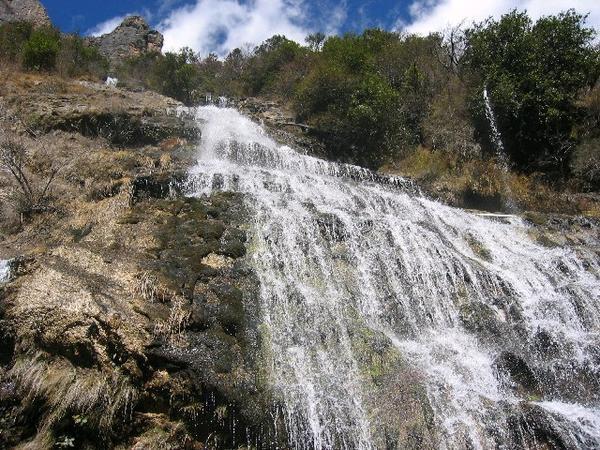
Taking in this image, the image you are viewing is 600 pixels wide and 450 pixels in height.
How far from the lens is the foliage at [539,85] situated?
794 inches

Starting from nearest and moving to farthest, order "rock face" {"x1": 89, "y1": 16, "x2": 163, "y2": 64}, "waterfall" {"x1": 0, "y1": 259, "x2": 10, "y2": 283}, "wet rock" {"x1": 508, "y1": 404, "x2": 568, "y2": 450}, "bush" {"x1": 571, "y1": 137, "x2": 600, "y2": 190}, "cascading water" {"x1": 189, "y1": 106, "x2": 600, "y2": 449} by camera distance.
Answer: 1. "wet rock" {"x1": 508, "y1": 404, "x2": 568, "y2": 450}
2. "cascading water" {"x1": 189, "y1": 106, "x2": 600, "y2": 449}
3. "waterfall" {"x1": 0, "y1": 259, "x2": 10, "y2": 283}
4. "bush" {"x1": 571, "y1": 137, "x2": 600, "y2": 190}
5. "rock face" {"x1": 89, "y1": 16, "x2": 163, "y2": 64}

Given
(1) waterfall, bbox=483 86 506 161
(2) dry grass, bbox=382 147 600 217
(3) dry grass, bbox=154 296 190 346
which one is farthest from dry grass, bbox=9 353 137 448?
(1) waterfall, bbox=483 86 506 161

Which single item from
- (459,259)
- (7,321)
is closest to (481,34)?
(459,259)

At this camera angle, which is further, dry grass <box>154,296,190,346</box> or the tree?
the tree

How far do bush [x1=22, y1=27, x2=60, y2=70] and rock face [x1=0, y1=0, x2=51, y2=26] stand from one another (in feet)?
46.3

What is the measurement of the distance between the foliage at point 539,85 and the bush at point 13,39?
2316 cm

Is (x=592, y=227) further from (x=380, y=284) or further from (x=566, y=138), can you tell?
(x=380, y=284)

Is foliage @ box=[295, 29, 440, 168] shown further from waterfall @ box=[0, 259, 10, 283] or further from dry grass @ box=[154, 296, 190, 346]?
waterfall @ box=[0, 259, 10, 283]

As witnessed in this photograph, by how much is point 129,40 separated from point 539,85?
123ft

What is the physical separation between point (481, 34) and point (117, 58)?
31.6m

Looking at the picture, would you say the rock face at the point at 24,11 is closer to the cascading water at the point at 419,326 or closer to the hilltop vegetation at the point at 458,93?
the hilltop vegetation at the point at 458,93

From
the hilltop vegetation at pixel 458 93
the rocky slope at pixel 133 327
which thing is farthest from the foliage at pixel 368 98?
the rocky slope at pixel 133 327

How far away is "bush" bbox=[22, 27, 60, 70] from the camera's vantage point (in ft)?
82.2

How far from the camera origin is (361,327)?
9.73m
